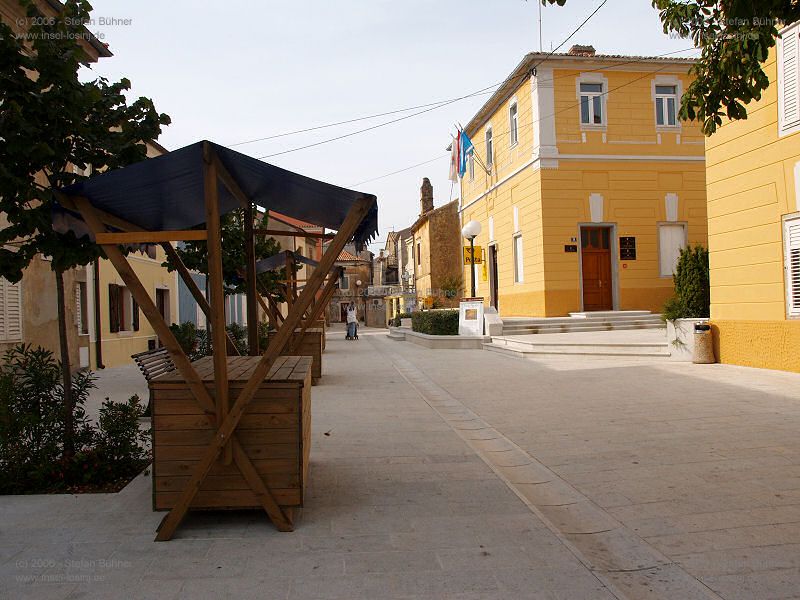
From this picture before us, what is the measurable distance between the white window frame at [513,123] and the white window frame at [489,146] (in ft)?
7.60

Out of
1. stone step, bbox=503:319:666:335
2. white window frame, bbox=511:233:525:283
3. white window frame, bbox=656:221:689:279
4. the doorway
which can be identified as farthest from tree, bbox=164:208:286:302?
the doorway

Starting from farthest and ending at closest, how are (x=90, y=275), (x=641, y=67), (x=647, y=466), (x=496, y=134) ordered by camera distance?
(x=496, y=134) → (x=641, y=67) → (x=90, y=275) → (x=647, y=466)

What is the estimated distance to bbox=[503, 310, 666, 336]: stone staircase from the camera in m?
19.0

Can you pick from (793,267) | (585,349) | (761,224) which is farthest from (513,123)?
(793,267)

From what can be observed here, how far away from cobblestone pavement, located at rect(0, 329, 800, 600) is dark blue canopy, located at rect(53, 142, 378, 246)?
6.66 ft

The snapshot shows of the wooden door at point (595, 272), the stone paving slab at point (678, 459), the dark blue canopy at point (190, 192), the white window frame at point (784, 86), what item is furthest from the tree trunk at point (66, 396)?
the wooden door at point (595, 272)

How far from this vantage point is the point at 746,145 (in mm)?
11062

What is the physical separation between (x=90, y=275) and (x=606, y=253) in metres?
15.2

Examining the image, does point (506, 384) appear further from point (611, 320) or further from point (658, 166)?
point (658, 166)

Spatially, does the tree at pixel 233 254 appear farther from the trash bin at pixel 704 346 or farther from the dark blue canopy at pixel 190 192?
the trash bin at pixel 704 346

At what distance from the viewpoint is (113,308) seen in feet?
57.6

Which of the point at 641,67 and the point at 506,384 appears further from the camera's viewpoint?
the point at 641,67

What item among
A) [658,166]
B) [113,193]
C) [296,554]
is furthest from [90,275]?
[658,166]

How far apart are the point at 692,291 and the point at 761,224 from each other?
153 inches
